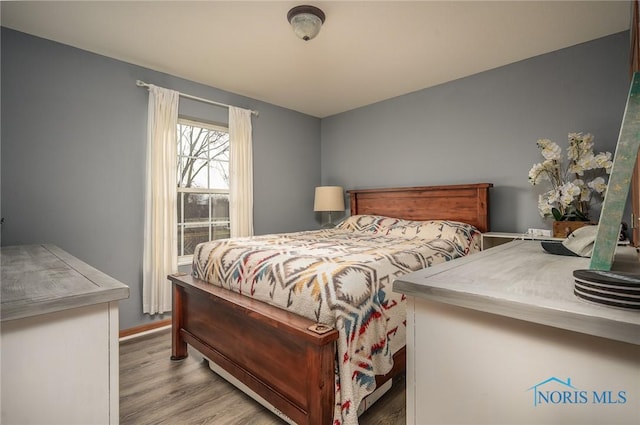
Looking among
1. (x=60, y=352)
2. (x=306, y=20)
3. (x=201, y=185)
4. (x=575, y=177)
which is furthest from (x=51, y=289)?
(x=575, y=177)

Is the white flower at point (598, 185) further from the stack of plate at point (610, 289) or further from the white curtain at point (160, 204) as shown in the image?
the white curtain at point (160, 204)

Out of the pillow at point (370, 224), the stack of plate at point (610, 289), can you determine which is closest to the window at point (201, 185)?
the pillow at point (370, 224)

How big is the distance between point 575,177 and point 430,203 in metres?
1.24

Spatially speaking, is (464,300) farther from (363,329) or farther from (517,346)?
(363,329)

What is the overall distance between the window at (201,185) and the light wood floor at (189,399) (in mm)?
1210

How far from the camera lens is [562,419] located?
0.64 meters

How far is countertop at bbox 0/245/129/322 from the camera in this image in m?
0.77

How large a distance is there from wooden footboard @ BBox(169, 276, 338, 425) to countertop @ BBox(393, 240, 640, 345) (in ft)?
2.09

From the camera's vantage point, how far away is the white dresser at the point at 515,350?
57cm

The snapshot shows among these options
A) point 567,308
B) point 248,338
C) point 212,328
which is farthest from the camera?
point 212,328

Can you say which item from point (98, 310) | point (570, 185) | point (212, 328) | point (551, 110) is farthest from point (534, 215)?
point (98, 310)

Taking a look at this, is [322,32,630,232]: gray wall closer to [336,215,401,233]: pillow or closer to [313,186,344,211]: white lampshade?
[313,186,344,211]: white lampshade

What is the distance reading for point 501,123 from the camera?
3.01 metres

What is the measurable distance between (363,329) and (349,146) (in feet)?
10.6
